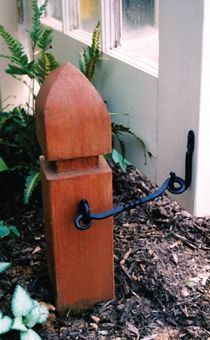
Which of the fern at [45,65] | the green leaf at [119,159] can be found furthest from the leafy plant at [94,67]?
the fern at [45,65]

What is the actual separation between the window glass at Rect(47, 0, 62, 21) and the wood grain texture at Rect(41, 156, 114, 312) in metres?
1.30

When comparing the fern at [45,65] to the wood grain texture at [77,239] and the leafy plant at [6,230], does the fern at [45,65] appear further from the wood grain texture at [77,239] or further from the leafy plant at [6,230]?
the wood grain texture at [77,239]

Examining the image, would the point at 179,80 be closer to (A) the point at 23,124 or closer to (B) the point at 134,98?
(B) the point at 134,98

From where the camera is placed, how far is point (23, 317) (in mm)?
1583

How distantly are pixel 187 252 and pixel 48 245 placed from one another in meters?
0.46


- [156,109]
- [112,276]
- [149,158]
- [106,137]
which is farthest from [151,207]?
[106,137]

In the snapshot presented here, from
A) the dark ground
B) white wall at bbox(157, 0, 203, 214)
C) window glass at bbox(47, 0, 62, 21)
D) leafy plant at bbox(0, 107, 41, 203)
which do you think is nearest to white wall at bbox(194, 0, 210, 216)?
white wall at bbox(157, 0, 203, 214)

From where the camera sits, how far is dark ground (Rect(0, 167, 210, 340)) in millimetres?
1636

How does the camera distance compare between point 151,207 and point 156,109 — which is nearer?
point 156,109

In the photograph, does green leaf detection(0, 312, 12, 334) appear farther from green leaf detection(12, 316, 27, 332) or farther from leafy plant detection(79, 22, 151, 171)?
leafy plant detection(79, 22, 151, 171)

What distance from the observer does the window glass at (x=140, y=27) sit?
6.53 feet

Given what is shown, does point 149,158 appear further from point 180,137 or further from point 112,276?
point 112,276

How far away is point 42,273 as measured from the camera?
1.88m

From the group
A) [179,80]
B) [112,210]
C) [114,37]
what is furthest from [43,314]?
[114,37]
